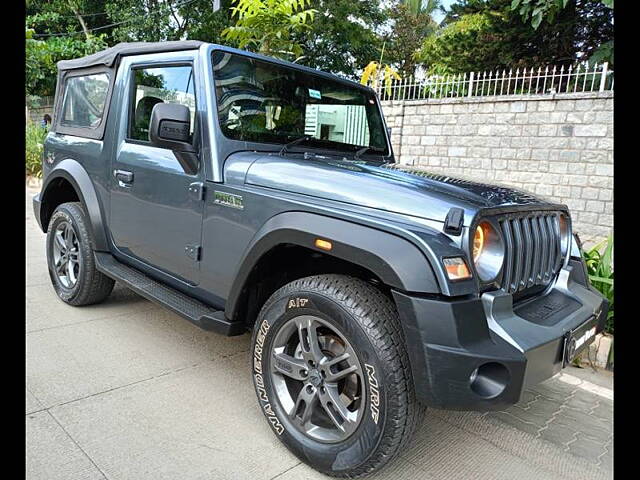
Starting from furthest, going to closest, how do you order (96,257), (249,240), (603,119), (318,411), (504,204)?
(603,119) < (96,257) < (249,240) < (318,411) < (504,204)

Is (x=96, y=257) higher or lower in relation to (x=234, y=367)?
higher

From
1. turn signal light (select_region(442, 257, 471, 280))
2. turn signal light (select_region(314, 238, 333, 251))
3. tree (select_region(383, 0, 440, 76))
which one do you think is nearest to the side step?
turn signal light (select_region(314, 238, 333, 251))

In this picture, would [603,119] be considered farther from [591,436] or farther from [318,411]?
[318,411]

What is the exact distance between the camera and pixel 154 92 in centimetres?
331

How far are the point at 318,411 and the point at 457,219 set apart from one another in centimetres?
115

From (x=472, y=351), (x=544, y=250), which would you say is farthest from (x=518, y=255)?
(x=472, y=351)

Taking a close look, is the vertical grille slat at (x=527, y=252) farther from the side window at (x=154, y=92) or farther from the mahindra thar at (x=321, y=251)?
the side window at (x=154, y=92)

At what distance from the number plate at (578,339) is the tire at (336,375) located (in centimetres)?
68

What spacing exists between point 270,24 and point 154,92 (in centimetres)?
433

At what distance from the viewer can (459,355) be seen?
1818 mm

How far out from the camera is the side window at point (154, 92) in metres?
2.99

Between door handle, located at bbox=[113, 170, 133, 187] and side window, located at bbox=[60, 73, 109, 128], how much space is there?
575 millimetres
